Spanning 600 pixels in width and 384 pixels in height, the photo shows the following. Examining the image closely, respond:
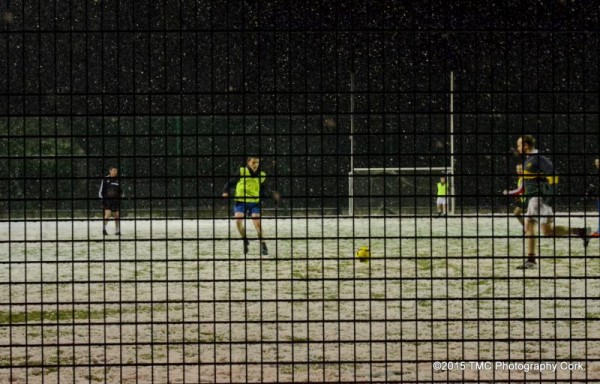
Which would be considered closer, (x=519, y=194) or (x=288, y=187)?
(x=519, y=194)

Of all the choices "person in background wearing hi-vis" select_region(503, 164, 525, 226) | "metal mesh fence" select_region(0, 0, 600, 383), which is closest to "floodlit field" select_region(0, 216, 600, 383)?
"metal mesh fence" select_region(0, 0, 600, 383)

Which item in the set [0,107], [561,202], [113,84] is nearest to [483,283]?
[0,107]

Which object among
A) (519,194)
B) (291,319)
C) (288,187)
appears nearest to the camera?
(291,319)

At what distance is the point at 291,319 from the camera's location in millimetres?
5207

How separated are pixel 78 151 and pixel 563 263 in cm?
1971

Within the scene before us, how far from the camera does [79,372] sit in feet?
19.4

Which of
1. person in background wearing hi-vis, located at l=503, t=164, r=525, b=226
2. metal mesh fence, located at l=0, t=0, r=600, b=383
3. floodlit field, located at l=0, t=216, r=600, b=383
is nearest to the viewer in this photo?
floodlit field, located at l=0, t=216, r=600, b=383

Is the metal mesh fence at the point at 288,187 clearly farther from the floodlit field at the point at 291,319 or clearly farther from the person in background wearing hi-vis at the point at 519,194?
the person in background wearing hi-vis at the point at 519,194

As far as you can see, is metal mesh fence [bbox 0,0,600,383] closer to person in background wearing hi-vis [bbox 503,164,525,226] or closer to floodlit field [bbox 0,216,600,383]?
floodlit field [bbox 0,216,600,383]

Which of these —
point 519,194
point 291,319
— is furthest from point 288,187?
point 291,319

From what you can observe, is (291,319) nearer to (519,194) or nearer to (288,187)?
(519,194)

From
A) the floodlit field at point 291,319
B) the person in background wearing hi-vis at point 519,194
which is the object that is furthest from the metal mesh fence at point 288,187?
the person in background wearing hi-vis at point 519,194

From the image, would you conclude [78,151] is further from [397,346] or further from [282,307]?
[397,346]

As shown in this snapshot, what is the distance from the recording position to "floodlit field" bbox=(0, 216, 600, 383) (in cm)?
438
